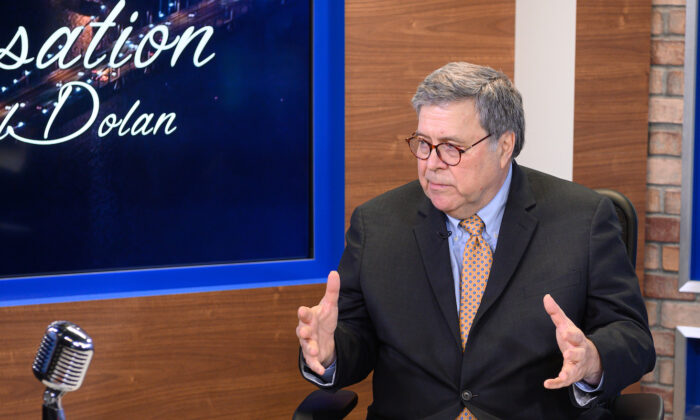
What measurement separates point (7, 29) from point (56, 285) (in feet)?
2.46

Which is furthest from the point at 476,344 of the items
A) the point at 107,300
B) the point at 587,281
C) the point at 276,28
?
the point at 276,28

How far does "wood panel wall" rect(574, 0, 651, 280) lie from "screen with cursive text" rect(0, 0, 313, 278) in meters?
0.96

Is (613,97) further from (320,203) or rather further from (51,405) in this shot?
(51,405)

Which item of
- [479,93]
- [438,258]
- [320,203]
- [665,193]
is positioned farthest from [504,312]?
[665,193]

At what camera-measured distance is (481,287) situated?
181 centimetres

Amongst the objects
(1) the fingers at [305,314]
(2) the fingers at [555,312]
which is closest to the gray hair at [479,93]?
(2) the fingers at [555,312]

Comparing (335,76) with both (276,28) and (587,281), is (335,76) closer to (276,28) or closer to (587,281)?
(276,28)

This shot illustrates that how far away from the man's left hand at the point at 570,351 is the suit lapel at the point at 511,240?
0.23 m

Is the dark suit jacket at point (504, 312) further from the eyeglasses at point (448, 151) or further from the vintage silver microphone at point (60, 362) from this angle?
the vintage silver microphone at point (60, 362)

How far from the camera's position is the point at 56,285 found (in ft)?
7.19

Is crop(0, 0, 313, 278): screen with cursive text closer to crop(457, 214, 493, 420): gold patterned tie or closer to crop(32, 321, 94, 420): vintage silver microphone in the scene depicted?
crop(457, 214, 493, 420): gold patterned tie

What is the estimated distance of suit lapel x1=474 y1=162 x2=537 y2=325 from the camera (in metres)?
1.76

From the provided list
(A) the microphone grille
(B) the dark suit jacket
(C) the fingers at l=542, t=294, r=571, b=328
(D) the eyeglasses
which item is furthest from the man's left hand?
(A) the microphone grille

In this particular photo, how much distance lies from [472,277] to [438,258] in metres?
0.10
